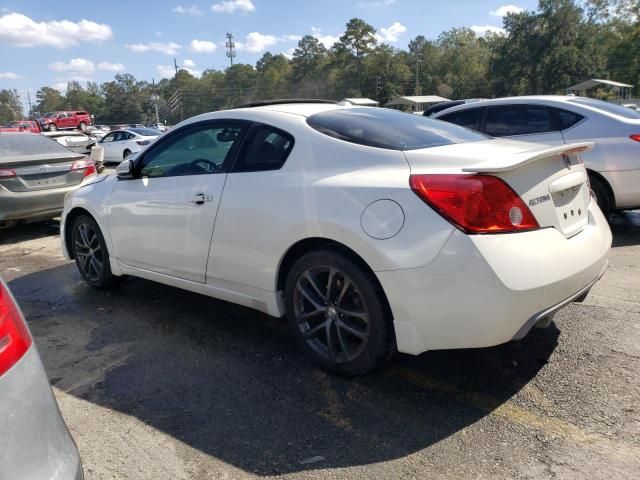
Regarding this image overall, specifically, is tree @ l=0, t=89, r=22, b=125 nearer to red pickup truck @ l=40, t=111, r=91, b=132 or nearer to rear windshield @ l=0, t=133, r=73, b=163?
red pickup truck @ l=40, t=111, r=91, b=132

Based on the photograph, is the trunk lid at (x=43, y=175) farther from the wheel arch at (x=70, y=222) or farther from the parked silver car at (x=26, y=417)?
the parked silver car at (x=26, y=417)

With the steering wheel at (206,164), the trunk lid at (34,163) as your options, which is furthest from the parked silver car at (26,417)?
the trunk lid at (34,163)

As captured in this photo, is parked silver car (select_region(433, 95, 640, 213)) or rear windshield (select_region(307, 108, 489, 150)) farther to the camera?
parked silver car (select_region(433, 95, 640, 213))

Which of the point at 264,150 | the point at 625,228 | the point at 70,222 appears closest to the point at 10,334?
the point at 264,150

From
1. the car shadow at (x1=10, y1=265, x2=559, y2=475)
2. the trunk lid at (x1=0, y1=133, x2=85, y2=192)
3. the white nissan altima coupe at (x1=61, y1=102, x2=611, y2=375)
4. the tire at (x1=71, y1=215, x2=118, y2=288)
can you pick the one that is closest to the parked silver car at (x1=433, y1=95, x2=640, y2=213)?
the white nissan altima coupe at (x1=61, y1=102, x2=611, y2=375)

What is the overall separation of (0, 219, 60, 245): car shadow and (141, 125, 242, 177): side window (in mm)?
4399

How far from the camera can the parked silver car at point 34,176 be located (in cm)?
711

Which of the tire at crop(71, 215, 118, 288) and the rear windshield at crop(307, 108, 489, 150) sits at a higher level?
the rear windshield at crop(307, 108, 489, 150)

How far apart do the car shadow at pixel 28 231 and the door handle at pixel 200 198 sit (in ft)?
16.4

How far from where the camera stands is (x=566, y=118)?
6387mm

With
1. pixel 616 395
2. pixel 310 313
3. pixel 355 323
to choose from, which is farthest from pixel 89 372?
pixel 616 395

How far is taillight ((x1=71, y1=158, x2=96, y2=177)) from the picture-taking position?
795 centimetres

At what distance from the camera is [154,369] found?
134 inches

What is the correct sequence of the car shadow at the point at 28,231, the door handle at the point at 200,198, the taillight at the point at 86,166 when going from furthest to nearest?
the taillight at the point at 86,166
the car shadow at the point at 28,231
the door handle at the point at 200,198
